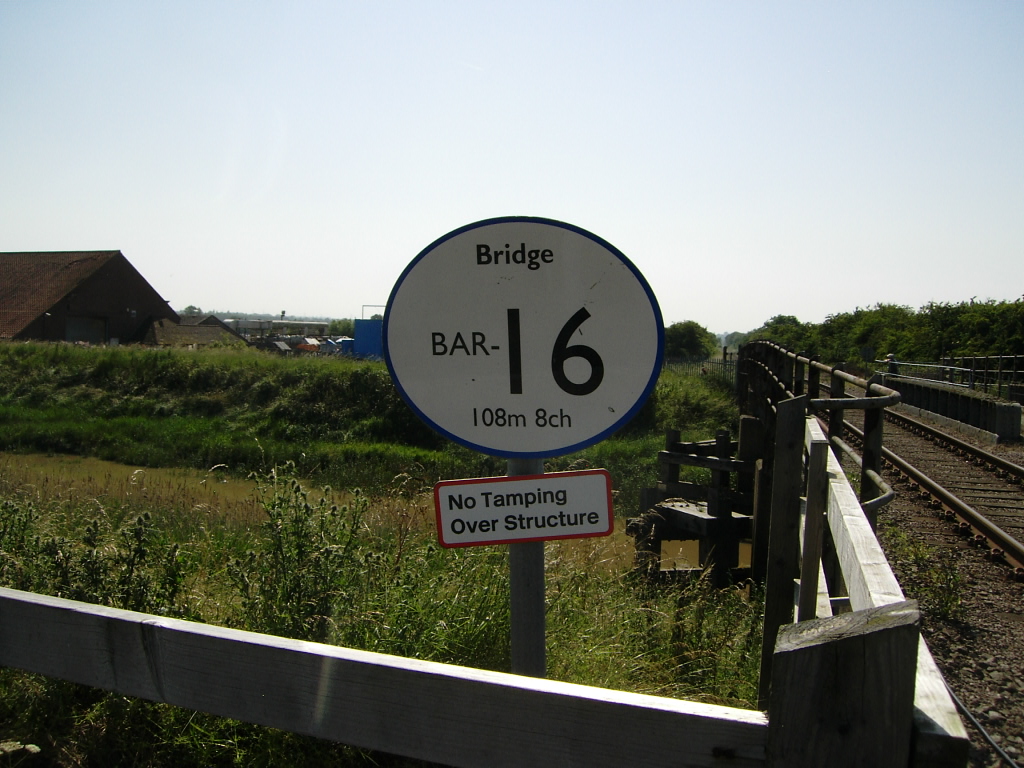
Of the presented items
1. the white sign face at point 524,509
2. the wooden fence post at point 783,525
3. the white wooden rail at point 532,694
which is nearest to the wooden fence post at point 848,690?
the white wooden rail at point 532,694

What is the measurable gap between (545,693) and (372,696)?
1.35ft

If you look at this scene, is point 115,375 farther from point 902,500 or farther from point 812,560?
point 812,560

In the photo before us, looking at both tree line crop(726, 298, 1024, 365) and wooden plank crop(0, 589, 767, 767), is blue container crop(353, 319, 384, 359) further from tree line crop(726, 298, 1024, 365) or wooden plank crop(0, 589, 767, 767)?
wooden plank crop(0, 589, 767, 767)

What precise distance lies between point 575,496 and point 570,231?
637 millimetres

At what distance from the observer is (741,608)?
5.93 m

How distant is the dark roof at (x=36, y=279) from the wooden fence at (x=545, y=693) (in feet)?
143

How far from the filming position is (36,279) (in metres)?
42.2

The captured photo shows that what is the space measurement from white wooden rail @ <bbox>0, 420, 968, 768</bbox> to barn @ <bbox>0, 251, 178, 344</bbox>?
143 feet

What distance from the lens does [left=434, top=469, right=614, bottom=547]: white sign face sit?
73.2 inches

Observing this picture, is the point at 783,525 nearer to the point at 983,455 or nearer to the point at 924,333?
the point at 983,455

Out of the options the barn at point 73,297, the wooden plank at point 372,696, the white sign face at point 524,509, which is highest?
the barn at point 73,297

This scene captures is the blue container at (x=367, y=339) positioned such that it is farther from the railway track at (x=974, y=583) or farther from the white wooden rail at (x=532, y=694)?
the white wooden rail at (x=532, y=694)

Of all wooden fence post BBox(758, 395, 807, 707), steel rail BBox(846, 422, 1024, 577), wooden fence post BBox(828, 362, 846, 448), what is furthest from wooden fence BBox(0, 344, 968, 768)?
steel rail BBox(846, 422, 1024, 577)

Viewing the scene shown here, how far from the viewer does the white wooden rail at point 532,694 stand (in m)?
1.17
